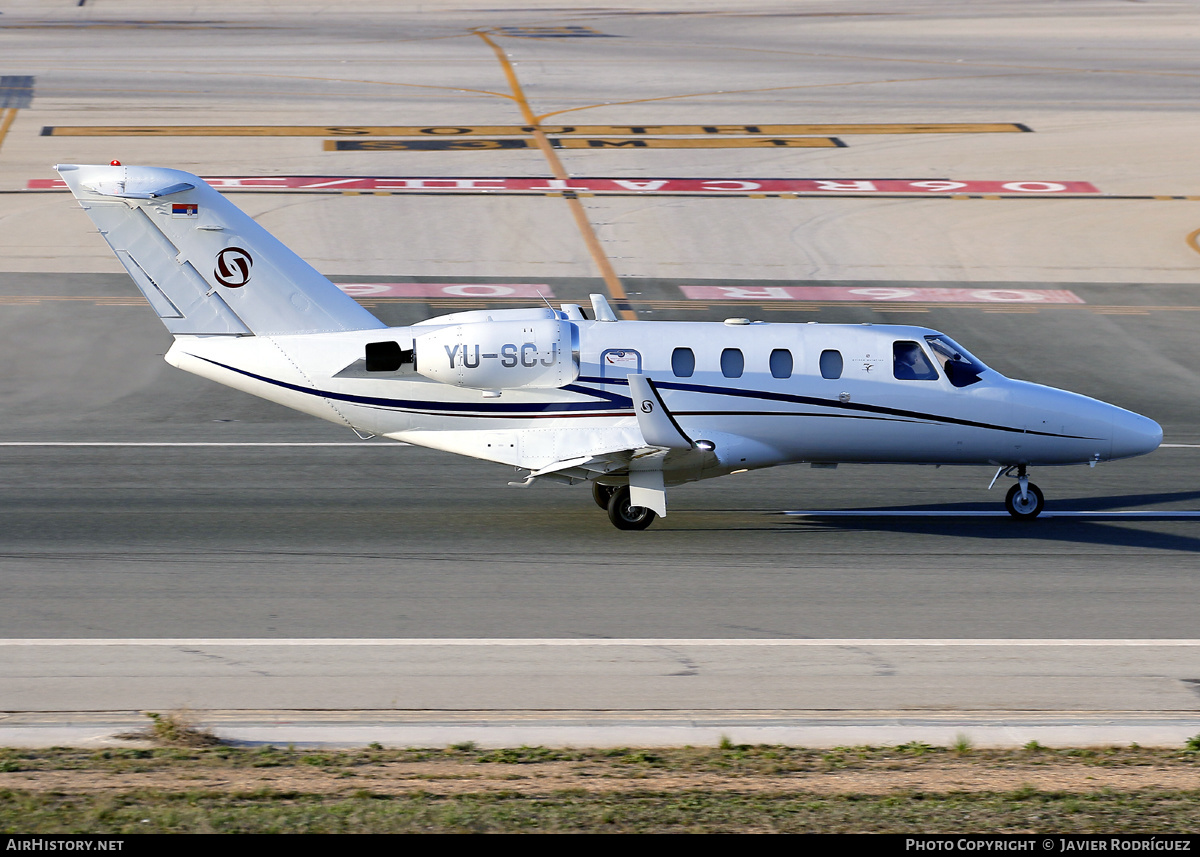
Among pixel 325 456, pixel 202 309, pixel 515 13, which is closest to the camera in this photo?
pixel 202 309

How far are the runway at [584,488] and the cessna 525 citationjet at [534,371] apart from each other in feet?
4.05

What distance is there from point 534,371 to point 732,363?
9.08 ft

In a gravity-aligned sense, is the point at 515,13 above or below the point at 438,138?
above

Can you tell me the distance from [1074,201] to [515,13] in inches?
2144

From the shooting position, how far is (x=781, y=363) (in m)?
19.0

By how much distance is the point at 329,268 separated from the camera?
34750mm

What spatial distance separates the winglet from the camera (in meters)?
17.8

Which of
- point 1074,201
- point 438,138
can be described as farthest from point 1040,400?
point 438,138

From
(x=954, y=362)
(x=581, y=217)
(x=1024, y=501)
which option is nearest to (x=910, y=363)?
(x=954, y=362)

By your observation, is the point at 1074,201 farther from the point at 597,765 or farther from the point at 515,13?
the point at 515,13

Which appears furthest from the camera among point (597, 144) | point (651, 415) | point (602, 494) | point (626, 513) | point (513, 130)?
point (513, 130)

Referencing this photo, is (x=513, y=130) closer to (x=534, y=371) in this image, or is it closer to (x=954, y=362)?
(x=534, y=371)

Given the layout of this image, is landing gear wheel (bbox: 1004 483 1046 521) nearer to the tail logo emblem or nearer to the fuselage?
the fuselage

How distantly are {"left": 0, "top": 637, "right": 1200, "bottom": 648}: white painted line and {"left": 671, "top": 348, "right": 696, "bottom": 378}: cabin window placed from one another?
5.00m
